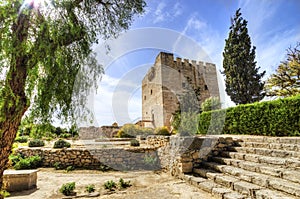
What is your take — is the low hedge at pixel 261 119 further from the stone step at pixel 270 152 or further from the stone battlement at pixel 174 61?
the stone battlement at pixel 174 61

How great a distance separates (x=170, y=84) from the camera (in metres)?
16.8

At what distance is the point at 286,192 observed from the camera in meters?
2.65

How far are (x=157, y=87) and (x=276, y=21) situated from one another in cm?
1147

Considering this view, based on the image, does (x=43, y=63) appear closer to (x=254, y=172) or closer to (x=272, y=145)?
(x=254, y=172)

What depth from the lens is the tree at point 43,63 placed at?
6.48 feet

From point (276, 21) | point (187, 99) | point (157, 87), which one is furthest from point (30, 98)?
point (157, 87)

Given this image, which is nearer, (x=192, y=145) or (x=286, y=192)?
(x=286, y=192)

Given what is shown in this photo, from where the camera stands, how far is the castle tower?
16078 millimetres

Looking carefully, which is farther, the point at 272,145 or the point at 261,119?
the point at 261,119

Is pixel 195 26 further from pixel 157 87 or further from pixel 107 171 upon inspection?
pixel 157 87

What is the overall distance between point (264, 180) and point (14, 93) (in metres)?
4.11

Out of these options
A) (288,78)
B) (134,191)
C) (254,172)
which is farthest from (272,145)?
(288,78)

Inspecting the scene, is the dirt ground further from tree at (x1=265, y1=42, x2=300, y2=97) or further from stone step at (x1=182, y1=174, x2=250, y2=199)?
tree at (x1=265, y1=42, x2=300, y2=97)

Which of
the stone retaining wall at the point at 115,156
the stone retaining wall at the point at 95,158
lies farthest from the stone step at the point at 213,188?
the stone retaining wall at the point at 95,158
